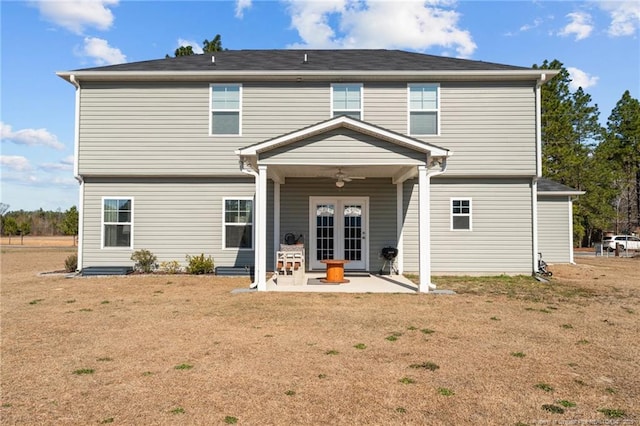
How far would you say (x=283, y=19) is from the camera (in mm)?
16797

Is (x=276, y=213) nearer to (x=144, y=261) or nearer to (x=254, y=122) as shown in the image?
→ (x=254, y=122)

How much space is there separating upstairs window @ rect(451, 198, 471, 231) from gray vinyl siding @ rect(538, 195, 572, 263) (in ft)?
20.3

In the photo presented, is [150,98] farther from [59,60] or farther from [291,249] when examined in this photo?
[291,249]

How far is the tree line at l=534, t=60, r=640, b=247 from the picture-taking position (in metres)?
28.2

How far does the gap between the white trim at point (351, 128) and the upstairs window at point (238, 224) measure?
3.56 m

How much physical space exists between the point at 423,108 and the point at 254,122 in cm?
493

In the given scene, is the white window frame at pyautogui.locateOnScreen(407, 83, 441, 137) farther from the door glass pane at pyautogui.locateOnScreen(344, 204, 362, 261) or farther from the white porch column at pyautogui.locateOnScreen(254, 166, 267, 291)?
the white porch column at pyautogui.locateOnScreen(254, 166, 267, 291)

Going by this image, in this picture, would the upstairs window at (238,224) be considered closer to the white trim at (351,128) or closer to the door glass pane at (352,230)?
the door glass pane at (352,230)

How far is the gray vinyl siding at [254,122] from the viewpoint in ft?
39.7

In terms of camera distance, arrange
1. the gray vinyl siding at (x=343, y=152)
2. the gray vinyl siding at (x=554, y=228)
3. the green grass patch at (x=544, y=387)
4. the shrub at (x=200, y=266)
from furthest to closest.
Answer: the gray vinyl siding at (x=554, y=228) < the shrub at (x=200, y=266) < the gray vinyl siding at (x=343, y=152) < the green grass patch at (x=544, y=387)

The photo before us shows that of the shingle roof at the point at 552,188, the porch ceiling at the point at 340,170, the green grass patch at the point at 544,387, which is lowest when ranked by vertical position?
the green grass patch at the point at 544,387

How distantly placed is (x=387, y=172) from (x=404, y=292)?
347 cm

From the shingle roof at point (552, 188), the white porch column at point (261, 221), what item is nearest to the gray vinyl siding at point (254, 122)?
the white porch column at point (261, 221)

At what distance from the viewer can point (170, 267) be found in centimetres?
1209
